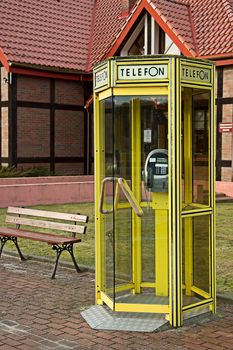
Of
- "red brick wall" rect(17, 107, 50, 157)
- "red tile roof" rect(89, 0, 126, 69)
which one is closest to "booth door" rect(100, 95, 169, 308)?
"red brick wall" rect(17, 107, 50, 157)

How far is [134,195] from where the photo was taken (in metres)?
5.94

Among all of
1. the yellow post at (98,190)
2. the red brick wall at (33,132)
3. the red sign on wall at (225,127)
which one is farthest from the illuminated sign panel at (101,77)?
the red brick wall at (33,132)

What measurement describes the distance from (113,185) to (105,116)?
0.67 metres

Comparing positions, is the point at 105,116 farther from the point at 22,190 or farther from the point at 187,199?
the point at 22,190

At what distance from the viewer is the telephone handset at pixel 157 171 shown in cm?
545

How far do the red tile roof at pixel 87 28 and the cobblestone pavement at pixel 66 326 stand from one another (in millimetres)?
12013

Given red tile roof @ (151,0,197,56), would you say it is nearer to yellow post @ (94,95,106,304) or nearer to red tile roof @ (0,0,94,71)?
red tile roof @ (0,0,94,71)

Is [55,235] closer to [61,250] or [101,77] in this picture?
[61,250]

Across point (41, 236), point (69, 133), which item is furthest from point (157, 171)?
point (69, 133)

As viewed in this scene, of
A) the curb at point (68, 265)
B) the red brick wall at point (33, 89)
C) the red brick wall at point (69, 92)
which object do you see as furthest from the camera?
the red brick wall at point (69, 92)

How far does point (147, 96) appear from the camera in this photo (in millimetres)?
5297

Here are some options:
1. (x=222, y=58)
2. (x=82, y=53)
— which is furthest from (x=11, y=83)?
(x=222, y=58)

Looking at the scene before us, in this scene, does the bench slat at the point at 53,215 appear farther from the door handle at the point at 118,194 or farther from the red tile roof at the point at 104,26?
the red tile roof at the point at 104,26

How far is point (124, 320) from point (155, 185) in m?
1.30
